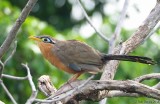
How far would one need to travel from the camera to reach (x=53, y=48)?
5609 millimetres

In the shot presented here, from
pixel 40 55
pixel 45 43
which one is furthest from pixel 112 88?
pixel 40 55

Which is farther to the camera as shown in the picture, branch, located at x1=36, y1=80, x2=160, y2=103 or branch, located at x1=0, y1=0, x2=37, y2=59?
branch, located at x1=36, y1=80, x2=160, y2=103

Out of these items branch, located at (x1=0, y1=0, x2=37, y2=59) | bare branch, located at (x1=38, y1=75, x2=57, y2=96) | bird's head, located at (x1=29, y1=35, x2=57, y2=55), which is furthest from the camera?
bird's head, located at (x1=29, y1=35, x2=57, y2=55)

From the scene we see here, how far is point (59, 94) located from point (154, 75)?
0.91m

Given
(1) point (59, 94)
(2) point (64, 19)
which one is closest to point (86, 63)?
(1) point (59, 94)

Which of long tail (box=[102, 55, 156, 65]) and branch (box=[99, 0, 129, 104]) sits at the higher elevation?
branch (box=[99, 0, 129, 104])

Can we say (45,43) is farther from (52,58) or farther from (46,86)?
(46,86)

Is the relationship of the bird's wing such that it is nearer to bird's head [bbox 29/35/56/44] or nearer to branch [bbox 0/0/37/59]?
bird's head [bbox 29/35/56/44]

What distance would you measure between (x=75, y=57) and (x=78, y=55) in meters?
0.04

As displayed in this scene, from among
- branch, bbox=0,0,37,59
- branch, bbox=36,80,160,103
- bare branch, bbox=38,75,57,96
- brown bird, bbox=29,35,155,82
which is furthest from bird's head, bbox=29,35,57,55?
branch, bbox=0,0,37,59

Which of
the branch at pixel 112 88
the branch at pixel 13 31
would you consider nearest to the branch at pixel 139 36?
the branch at pixel 112 88

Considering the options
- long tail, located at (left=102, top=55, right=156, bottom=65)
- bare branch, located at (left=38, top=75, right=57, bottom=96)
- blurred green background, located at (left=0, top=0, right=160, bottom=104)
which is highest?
blurred green background, located at (left=0, top=0, right=160, bottom=104)

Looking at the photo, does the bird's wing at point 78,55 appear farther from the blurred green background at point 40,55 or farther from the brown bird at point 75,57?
the blurred green background at point 40,55

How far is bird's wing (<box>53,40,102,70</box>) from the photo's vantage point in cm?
530
